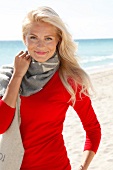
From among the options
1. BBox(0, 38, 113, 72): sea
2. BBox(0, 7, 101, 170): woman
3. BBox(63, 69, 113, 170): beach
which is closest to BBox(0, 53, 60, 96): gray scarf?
BBox(0, 7, 101, 170): woman

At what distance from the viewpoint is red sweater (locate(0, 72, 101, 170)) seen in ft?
7.82

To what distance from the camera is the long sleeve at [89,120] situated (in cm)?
259

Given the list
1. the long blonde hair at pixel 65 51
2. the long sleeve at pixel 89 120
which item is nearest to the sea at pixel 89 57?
the long blonde hair at pixel 65 51

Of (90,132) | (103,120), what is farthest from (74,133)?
(90,132)

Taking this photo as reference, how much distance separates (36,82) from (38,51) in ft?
0.73

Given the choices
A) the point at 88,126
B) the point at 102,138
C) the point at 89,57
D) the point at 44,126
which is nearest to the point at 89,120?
the point at 88,126

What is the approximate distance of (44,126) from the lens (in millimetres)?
2414

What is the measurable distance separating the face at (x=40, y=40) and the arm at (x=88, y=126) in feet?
1.21

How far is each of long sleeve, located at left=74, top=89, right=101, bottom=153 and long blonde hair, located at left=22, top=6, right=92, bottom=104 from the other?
0.06 meters

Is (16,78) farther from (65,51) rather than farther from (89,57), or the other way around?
(89,57)

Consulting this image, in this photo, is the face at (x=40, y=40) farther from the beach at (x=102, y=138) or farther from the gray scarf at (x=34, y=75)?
the beach at (x=102, y=138)

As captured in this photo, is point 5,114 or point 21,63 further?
point 21,63

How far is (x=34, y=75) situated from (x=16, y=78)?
0.77 ft

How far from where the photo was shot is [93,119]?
2652 mm
